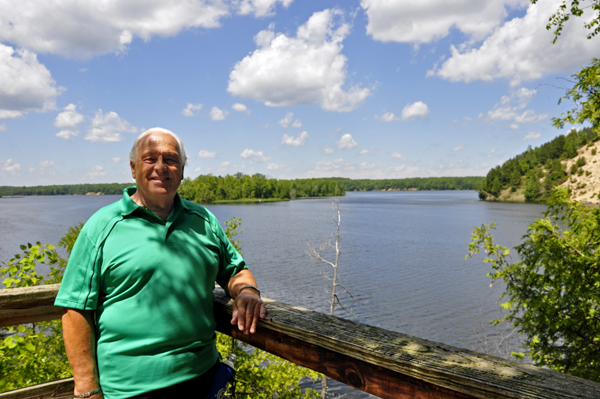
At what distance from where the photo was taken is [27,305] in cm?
191

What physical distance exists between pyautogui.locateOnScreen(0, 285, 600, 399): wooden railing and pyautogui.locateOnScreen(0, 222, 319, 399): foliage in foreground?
80 cm

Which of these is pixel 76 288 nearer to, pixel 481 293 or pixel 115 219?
pixel 115 219

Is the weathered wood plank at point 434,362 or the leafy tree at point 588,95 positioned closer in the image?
the weathered wood plank at point 434,362

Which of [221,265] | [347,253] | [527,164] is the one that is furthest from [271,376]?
[527,164]

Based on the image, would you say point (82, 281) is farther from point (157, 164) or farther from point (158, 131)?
point (158, 131)

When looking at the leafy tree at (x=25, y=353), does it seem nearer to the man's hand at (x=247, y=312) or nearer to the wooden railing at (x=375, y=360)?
the wooden railing at (x=375, y=360)

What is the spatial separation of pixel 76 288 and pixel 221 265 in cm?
69

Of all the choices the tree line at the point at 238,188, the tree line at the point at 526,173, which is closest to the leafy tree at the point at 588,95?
the tree line at the point at 526,173

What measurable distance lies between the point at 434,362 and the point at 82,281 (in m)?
1.42

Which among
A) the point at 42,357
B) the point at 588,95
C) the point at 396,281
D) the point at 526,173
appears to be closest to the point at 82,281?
the point at 42,357

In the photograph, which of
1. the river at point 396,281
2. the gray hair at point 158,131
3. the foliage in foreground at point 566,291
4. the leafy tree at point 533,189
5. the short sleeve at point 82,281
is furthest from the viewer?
the leafy tree at point 533,189

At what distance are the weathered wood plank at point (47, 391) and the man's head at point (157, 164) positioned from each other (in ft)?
3.23

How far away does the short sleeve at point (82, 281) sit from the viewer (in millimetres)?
1655

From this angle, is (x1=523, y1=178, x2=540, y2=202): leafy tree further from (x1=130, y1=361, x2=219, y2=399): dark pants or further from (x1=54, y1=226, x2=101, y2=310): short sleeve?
(x1=54, y1=226, x2=101, y2=310): short sleeve
